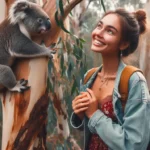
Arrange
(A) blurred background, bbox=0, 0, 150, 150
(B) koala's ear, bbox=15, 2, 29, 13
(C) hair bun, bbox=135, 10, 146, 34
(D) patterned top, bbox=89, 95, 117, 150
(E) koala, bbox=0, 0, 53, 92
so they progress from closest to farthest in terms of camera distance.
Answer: (D) patterned top, bbox=89, 95, 117, 150, (C) hair bun, bbox=135, 10, 146, 34, (E) koala, bbox=0, 0, 53, 92, (B) koala's ear, bbox=15, 2, 29, 13, (A) blurred background, bbox=0, 0, 150, 150

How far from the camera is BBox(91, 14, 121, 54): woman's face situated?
1234 millimetres

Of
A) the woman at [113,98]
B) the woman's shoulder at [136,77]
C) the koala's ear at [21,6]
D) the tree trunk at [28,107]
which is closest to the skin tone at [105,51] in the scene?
the woman at [113,98]

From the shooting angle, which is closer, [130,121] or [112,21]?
[130,121]

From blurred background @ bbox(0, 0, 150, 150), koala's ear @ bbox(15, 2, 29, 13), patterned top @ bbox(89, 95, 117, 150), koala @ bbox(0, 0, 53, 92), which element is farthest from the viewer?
blurred background @ bbox(0, 0, 150, 150)

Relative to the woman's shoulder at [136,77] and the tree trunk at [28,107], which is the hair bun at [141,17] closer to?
the woman's shoulder at [136,77]

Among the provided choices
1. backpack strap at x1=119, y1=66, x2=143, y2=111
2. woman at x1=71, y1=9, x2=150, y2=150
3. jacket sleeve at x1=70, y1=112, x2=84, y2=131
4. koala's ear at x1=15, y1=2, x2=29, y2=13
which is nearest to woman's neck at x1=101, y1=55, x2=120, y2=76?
woman at x1=71, y1=9, x2=150, y2=150

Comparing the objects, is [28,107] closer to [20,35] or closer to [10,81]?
[10,81]

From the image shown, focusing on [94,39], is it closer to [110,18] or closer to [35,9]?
[110,18]

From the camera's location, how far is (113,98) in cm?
117

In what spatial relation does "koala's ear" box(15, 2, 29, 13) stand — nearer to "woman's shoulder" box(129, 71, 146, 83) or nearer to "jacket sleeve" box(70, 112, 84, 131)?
"jacket sleeve" box(70, 112, 84, 131)

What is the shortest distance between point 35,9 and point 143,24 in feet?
2.43

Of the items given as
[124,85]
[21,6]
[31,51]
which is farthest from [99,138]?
[21,6]

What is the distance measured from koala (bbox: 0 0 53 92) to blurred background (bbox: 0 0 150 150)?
22 cm

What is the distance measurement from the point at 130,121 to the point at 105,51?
29cm
